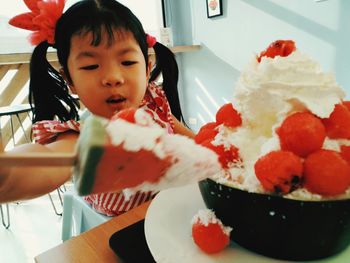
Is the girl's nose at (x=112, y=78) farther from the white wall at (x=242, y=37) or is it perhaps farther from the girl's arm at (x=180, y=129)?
the white wall at (x=242, y=37)

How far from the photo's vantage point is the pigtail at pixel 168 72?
1.05 metres

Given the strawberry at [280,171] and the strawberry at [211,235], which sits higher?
the strawberry at [280,171]

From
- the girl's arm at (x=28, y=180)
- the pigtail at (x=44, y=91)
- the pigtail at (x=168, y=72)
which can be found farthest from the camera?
the pigtail at (x=168, y=72)

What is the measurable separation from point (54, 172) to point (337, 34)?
6.43ft

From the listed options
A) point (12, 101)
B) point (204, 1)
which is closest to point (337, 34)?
point (204, 1)

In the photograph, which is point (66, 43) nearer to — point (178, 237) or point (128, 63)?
point (128, 63)

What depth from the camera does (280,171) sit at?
13.2 inches

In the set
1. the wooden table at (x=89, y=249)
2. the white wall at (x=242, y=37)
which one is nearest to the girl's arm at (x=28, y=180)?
the wooden table at (x=89, y=249)

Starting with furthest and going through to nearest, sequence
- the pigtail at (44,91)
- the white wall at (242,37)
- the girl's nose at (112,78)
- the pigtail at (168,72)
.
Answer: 1. the white wall at (242,37)
2. the pigtail at (168,72)
3. the pigtail at (44,91)
4. the girl's nose at (112,78)

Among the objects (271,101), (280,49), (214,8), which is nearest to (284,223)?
(271,101)

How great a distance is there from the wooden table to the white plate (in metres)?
0.08

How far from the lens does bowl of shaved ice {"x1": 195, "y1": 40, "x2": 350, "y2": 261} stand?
0.34m

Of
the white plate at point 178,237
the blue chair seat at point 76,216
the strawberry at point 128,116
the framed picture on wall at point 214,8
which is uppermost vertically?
the framed picture on wall at point 214,8

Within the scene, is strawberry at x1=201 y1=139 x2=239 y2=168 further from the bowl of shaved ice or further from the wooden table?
the wooden table
